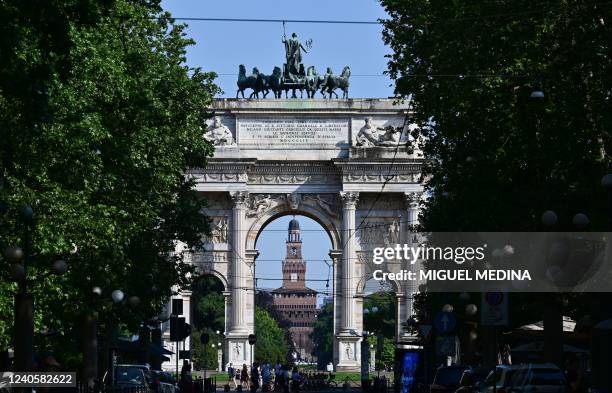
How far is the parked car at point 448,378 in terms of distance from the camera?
36.9 m

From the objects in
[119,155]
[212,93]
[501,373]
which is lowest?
[501,373]

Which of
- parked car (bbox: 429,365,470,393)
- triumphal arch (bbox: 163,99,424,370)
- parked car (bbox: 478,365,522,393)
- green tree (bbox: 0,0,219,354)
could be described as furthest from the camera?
triumphal arch (bbox: 163,99,424,370)

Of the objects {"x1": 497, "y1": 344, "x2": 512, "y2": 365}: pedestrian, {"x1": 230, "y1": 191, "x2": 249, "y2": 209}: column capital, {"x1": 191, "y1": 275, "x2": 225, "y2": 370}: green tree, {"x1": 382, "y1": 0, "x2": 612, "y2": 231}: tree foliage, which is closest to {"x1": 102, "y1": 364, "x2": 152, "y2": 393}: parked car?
{"x1": 382, "y1": 0, "x2": 612, "y2": 231}: tree foliage

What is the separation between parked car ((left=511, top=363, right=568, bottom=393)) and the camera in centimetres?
2711

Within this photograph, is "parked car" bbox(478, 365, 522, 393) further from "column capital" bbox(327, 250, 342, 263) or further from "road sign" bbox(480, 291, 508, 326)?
"column capital" bbox(327, 250, 342, 263)

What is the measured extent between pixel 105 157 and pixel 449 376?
10.0m

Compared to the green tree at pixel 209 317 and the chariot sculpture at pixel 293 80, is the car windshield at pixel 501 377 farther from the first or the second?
the green tree at pixel 209 317

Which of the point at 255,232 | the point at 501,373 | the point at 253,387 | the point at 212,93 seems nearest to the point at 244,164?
the point at 255,232

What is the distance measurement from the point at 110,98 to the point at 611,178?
13.7 meters

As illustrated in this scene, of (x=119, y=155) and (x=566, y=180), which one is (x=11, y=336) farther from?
(x=566, y=180)

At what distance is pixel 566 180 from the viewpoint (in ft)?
108

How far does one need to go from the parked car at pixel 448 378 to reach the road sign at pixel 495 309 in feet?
35.6

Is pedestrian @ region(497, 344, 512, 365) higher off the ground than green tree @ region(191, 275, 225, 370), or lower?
lower

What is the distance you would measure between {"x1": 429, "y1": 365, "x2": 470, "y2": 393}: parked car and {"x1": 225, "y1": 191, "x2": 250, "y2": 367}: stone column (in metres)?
43.2
